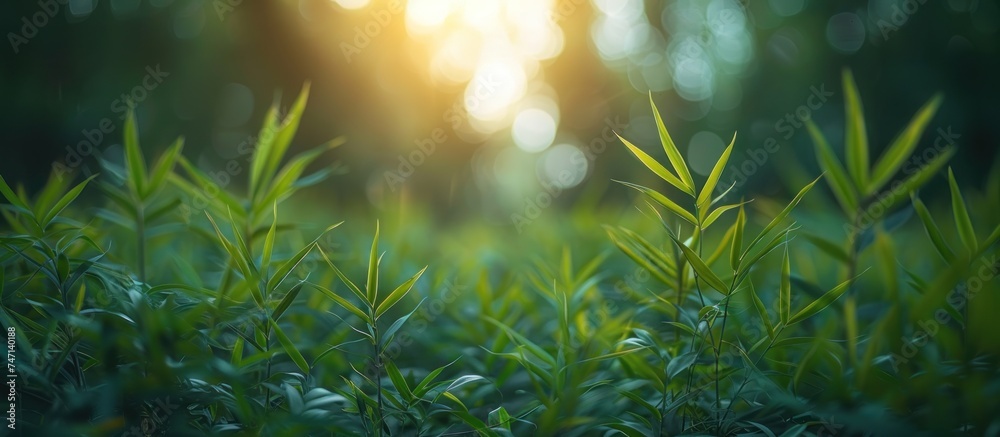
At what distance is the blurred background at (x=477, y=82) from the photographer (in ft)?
10.5

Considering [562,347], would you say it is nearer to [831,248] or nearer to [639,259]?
[639,259]

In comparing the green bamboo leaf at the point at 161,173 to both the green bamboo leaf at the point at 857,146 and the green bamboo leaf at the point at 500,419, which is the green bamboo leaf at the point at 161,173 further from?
the green bamboo leaf at the point at 857,146

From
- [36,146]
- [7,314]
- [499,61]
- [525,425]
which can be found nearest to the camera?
[7,314]

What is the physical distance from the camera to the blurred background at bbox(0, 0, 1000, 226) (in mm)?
3197

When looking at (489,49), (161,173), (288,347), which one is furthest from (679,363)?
(489,49)

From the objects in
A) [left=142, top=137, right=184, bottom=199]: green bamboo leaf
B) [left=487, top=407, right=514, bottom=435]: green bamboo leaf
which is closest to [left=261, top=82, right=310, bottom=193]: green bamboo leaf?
[left=142, top=137, right=184, bottom=199]: green bamboo leaf

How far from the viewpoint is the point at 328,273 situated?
144 cm

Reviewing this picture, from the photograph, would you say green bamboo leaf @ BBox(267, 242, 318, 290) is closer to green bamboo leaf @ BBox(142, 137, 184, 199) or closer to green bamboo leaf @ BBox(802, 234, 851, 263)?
green bamboo leaf @ BBox(142, 137, 184, 199)

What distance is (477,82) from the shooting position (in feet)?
13.7

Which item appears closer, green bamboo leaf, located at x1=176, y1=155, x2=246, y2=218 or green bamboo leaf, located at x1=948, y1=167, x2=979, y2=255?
green bamboo leaf, located at x1=948, y1=167, x2=979, y2=255

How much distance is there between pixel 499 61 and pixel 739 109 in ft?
7.34

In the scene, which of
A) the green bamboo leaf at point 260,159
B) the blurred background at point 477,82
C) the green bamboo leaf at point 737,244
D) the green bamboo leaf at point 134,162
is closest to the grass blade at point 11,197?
the green bamboo leaf at point 134,162

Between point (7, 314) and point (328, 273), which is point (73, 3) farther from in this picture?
point (7, 314)

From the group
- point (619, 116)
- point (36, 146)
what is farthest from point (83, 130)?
point (619, 116)
